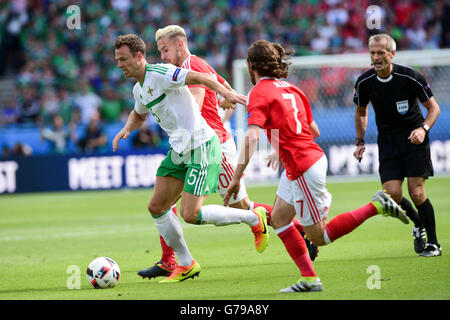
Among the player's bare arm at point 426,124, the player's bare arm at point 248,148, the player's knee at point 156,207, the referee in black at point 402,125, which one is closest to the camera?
the player's bare arm at point 248,148

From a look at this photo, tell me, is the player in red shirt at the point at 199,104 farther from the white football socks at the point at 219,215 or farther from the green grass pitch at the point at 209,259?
the white football socks at the point at 219,215

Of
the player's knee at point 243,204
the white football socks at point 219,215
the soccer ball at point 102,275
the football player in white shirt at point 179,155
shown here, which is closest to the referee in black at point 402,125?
the player's knee at point 243,204

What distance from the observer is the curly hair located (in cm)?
576

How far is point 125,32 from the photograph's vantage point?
2384 centimetres

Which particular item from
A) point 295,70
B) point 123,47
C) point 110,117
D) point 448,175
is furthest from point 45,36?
point 123,47

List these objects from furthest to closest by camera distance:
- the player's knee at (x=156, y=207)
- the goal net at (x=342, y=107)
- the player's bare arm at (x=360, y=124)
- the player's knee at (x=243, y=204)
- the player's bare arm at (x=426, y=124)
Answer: the goal net at (x=342, y=107)
the player's bare arm at (x=360, y=124)
the player's knee at (x=243, y=204)
the player's bare arm at (x=426, y=124)
the player's knee at (x=156, y=207)

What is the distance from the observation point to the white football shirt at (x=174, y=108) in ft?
21.5

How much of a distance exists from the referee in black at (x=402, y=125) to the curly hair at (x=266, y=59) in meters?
1.93

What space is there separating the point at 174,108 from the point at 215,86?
669mm

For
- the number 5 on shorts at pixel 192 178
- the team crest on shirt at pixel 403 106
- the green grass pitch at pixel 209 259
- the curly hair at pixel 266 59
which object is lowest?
the green grass pitch at pixel 209 259

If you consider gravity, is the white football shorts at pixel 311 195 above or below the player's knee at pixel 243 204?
above

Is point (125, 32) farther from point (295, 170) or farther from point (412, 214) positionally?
point (295, 170)

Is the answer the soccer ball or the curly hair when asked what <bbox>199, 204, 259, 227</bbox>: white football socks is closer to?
the soccer ball

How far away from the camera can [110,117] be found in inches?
829
